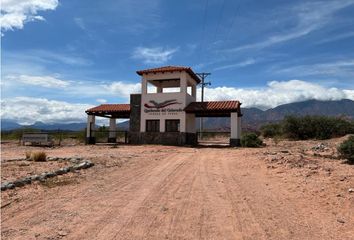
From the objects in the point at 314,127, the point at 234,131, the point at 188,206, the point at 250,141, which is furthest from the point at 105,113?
the point at 188,206

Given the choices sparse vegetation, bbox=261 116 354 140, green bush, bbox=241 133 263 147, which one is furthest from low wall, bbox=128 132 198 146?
sparse vegetation, bbox=261 116 354 140

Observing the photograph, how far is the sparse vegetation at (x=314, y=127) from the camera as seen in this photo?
38.1 m

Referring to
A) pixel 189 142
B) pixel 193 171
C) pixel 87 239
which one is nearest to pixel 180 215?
pixel 87 239

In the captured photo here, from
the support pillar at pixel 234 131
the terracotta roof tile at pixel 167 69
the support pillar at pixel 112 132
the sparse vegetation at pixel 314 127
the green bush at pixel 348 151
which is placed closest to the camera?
the green bush at pixel 348 151

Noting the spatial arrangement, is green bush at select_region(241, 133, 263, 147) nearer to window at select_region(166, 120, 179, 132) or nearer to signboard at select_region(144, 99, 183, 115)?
window at select_region(166, 120, 179, 132)

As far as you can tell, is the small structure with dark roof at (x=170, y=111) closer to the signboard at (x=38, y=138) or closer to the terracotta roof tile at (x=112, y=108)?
the terracotta roof tile at (x=112, y=108)

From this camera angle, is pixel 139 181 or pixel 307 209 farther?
pixel 139 181

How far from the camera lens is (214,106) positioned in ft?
103

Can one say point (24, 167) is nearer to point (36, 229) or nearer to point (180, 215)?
point (36, 229)

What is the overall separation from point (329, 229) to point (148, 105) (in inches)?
1073

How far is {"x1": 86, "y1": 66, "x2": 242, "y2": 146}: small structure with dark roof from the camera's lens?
31469 mm

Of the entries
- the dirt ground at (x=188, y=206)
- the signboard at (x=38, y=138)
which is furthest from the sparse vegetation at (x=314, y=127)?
the dirt ground at (x=188, y=206)

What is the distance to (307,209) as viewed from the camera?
7.89 metres

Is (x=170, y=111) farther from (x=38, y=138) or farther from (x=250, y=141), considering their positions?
(x=38, y=138)
